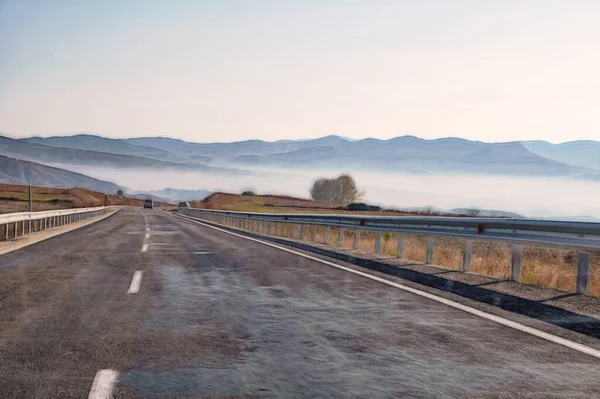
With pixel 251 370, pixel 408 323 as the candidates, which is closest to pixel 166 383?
pixel 251 370

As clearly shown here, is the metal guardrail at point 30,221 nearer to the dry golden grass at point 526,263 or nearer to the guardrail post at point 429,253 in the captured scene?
the dry golden grass at point 526,263

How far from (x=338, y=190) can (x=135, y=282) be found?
143959 mm

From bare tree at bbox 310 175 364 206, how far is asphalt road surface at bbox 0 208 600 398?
469 feet

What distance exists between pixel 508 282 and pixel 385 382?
246 inches

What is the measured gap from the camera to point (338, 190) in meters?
154

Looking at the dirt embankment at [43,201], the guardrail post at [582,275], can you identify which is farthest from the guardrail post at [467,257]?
the dirt embankment at [43,201]

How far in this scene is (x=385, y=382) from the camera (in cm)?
480

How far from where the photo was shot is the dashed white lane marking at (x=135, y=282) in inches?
369

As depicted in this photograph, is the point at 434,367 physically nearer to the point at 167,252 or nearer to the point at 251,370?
the point at 251,370

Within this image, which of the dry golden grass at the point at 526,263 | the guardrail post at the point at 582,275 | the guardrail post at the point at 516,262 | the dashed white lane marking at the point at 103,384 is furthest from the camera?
the dry golden grass at the point at 526,263

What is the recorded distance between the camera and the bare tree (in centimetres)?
15325

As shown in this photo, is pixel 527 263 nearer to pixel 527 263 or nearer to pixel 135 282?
pixel 527 263

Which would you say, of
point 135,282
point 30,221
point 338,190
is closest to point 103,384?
point 135,282

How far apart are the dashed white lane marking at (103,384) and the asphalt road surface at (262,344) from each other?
6cm
